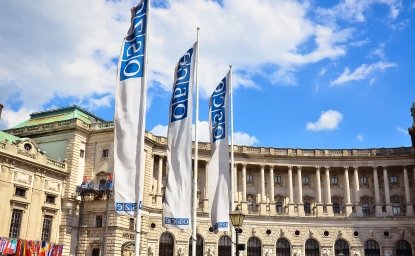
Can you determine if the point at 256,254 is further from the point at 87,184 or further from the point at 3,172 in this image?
the point at 3,172

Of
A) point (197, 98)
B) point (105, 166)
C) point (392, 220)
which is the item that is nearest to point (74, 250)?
point (105, 166)

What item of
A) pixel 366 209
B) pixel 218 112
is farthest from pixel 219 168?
pixel 366 209

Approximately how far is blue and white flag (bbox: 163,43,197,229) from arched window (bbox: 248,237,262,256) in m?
40.9

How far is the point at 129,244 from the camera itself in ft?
202

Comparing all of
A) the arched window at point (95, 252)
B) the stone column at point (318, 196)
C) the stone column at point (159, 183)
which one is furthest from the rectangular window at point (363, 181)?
the arched window at point (95, 252)

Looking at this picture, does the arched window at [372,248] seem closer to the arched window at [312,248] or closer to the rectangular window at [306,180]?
the arched window at [312,248]

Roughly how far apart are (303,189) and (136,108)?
54356 millimetres

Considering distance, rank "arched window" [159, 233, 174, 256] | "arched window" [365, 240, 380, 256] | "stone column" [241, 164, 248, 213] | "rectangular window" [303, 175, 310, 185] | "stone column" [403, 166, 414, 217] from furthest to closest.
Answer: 1. "rectangular window" [303, 175, 310, 185]
2. "stone column" [241, 164, 248, 213]
3. "stone column" [403, 166, 414, 217]
4. "arched window" [365, 240, 380, 256]
5. "arched window" [159, 233, 174, 256]

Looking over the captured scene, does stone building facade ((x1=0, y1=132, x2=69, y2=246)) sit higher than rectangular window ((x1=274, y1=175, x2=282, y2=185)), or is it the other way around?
rectangular window ((x1=274, y1=175, x2=282, y2=185))

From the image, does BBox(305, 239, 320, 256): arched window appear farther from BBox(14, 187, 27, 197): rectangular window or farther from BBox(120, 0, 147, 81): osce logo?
BBox(120, 0, 147, 81): osce logo

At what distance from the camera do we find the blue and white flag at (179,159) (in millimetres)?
32688

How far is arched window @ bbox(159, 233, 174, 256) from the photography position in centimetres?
6769

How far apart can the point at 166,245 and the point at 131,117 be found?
4301cm

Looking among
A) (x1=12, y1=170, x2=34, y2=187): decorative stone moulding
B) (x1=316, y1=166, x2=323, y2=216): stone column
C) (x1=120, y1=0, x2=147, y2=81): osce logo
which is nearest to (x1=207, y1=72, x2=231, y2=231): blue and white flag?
(x1=120, y1=0, x2=147, y2=81): osce logo
